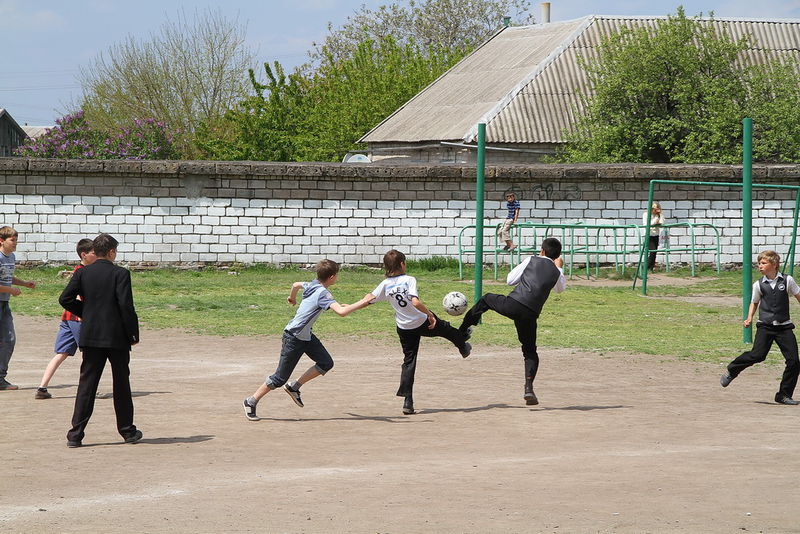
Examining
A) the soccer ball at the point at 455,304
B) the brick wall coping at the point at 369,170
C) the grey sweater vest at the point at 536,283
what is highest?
the brick wall coping at the point at 369,170

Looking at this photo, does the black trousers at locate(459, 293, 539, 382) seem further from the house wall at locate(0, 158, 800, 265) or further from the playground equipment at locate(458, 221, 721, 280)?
the house wall at locate(0, 158, 800, 265)

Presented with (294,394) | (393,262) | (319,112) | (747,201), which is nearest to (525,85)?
(319,112)

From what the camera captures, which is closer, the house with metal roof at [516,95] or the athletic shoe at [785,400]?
the athletic shoe at [785,400]

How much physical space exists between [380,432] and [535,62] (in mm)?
33751

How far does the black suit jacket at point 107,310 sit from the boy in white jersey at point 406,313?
6.38 feet

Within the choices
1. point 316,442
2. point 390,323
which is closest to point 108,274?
point 316,442

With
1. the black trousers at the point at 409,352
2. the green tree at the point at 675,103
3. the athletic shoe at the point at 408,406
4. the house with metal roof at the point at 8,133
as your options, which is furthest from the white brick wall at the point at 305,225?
the house with metal roof at the point at 8,133

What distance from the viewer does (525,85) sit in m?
38.7

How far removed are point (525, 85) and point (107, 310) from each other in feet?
105

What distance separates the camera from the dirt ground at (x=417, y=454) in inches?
235

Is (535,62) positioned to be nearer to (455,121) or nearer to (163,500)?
(455,121)

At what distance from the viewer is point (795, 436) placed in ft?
27.6

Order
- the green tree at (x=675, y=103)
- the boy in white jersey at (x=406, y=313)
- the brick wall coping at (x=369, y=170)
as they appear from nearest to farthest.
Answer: the boy in white jersey at (x=406, y=313)
the brick wall coping at (x=369, y=170)
the green tree at (x=675, y=103)

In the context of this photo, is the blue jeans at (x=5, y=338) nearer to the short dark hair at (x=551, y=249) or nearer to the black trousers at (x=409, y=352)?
the black trousers at (x=409, y=352)
